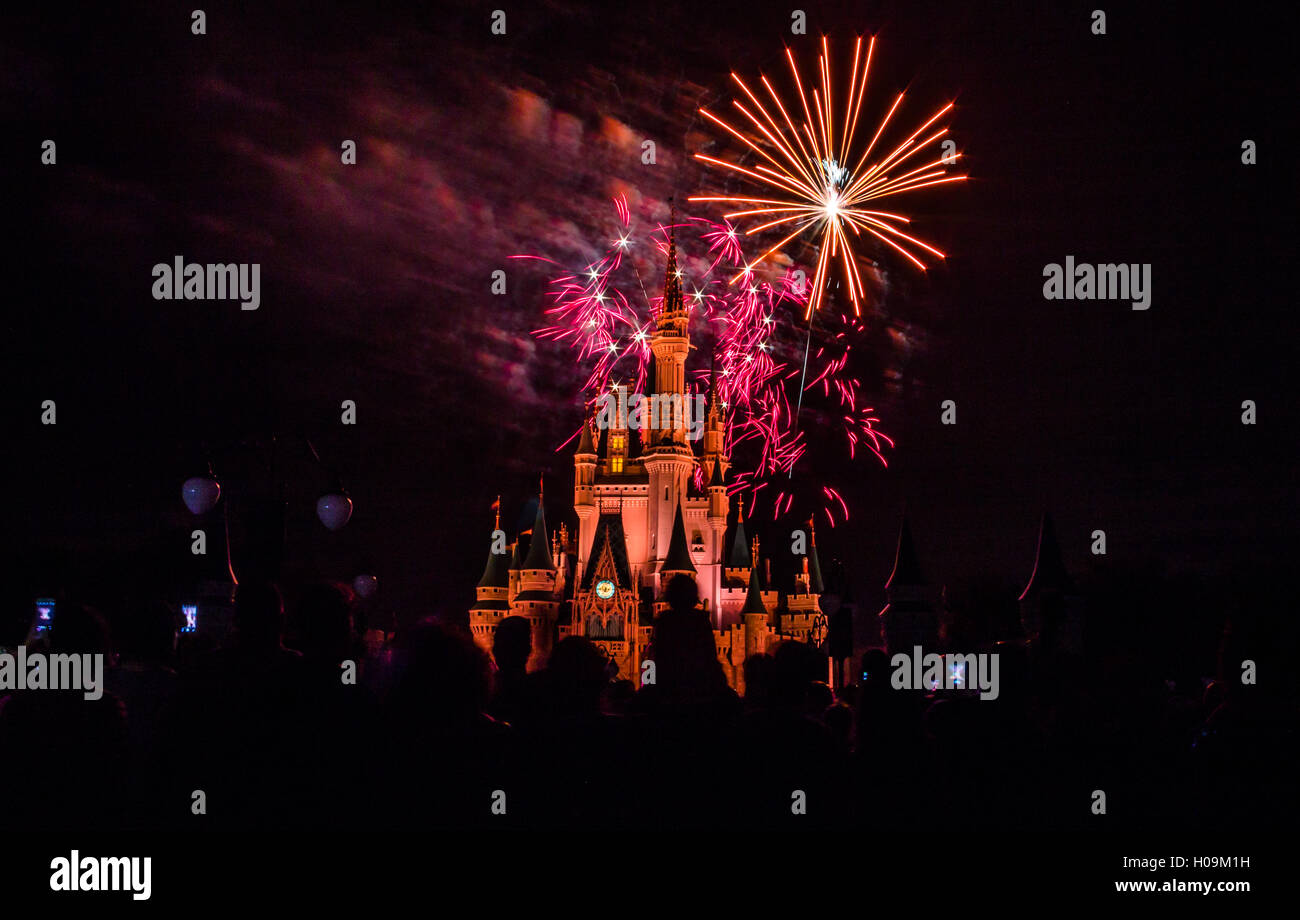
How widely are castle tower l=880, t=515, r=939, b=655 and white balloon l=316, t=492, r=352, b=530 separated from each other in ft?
29.0

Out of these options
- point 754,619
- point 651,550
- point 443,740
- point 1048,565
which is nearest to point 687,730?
point 443,740

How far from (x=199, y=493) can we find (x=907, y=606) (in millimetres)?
14462

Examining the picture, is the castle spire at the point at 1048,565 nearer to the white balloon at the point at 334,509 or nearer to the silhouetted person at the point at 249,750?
the white balloon at the point at 334,509

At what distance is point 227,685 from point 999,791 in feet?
14.8

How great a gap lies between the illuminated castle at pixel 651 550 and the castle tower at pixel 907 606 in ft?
128

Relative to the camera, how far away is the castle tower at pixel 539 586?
216ft

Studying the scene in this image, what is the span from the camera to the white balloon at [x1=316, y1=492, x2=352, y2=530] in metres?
13.1

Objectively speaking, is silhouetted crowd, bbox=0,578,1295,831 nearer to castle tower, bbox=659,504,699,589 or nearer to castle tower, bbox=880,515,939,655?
castle tower, bbox=880,515,939,655

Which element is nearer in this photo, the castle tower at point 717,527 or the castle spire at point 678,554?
the castle spire at point 678,554

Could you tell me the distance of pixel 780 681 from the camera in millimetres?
7121

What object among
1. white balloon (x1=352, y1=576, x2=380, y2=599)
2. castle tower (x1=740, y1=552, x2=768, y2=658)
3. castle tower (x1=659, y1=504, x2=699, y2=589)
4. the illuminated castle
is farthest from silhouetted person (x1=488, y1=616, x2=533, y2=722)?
castle tower (x1=740, y1=552, x2=768, y2=658)

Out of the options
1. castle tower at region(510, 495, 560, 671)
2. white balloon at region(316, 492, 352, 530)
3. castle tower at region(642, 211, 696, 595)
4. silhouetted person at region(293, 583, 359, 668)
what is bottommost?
castle tower at region(510, 495, 560, 671)

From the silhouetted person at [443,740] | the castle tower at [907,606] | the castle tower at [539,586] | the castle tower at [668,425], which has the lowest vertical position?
the castle tower at [539,586]

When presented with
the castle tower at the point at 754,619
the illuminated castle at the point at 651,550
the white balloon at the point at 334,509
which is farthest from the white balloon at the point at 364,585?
the castle tower at the point at 754,619
